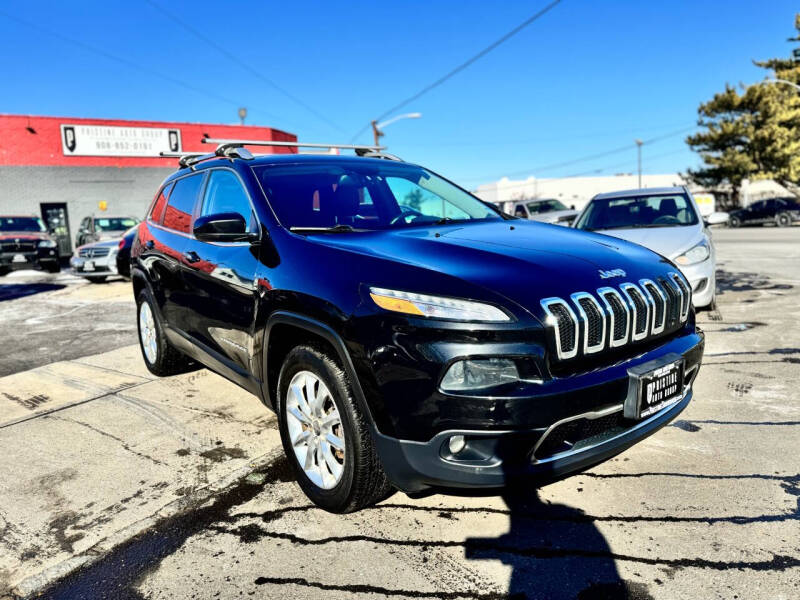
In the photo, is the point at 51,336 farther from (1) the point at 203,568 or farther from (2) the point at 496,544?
(2) the point at 496,544

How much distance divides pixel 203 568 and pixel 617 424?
6.01 feet

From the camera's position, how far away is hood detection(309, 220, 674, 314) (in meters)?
2.48

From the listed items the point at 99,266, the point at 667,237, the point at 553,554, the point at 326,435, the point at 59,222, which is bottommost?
the point at 553,554

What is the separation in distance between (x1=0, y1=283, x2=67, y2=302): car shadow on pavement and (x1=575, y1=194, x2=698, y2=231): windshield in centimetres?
1061

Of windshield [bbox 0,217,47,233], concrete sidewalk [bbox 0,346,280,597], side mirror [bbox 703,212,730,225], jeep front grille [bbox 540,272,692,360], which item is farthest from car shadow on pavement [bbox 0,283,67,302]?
jeep front grille [bbox 540,272,692,360]

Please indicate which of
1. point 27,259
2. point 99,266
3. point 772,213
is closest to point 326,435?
point 99,266

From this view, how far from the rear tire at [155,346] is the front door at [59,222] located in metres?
22.1

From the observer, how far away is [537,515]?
2.79 meters

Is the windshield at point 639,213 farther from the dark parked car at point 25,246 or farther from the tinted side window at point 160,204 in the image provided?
the dark parked car at point 25,246

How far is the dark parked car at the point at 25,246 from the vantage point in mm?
15602

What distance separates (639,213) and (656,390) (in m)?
5.76

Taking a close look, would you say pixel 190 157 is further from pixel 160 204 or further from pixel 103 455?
pixel 103 455

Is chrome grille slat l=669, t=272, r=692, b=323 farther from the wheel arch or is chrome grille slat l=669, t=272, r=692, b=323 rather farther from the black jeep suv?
the wheel arch

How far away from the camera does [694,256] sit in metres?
6.50
